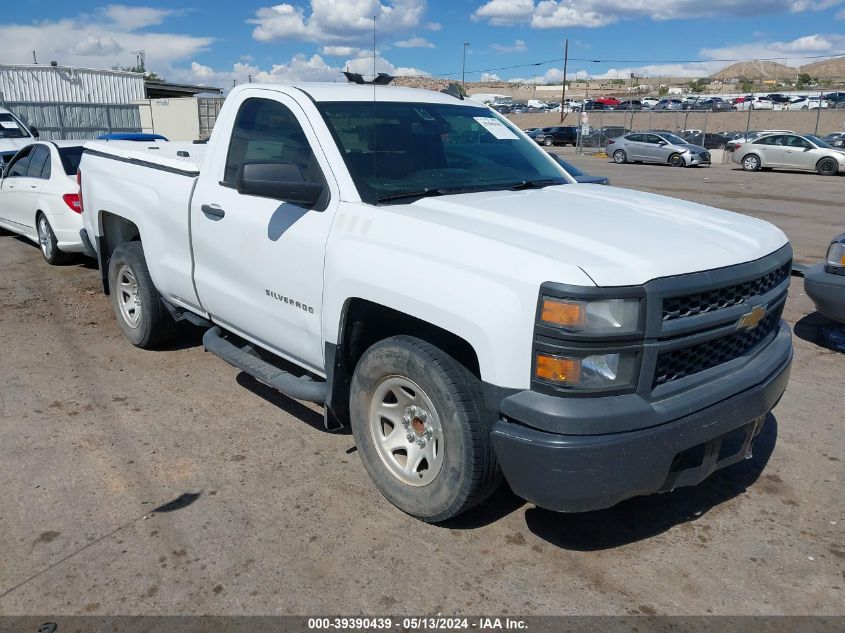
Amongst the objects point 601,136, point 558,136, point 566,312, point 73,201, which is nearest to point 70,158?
point 73,201

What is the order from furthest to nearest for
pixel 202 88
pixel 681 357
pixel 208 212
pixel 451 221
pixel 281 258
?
pixel 202 88 → pixel 208 212 → pixel 281 258 → pixel 451 221 → pixel 681 357

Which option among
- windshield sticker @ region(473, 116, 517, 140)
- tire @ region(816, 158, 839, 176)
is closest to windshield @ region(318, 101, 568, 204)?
windshield sticker @ region(473, 116, 517, 140)

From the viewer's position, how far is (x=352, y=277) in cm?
335

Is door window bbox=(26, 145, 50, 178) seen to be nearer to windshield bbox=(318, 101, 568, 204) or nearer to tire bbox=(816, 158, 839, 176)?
windshield bbox=(318, 101, 568, 204)

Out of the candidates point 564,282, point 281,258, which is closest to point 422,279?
point 564,282

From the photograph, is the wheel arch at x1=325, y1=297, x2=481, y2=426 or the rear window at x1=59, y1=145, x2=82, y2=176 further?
the rear window at x1=59, y1=145, x2=82, y2=176

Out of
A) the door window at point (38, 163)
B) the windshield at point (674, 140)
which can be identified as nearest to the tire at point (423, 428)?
the door window at point (38, 163)

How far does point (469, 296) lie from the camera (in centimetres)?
286

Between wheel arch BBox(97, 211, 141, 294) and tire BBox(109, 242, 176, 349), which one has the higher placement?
wheel arch BBox(97, 211, 141, 294)

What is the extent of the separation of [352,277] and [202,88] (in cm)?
4509

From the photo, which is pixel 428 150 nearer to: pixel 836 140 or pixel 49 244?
pixel 49 244

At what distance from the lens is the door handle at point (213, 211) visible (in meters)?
4.27

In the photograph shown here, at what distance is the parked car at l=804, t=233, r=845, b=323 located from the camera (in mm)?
5609

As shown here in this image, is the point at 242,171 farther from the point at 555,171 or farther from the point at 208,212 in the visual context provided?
the point at 555,171
